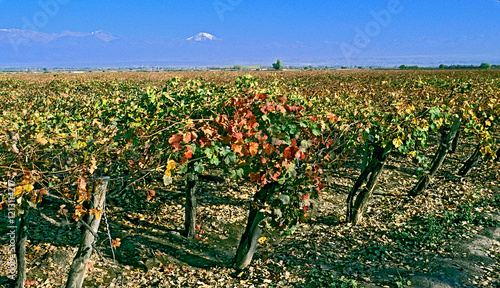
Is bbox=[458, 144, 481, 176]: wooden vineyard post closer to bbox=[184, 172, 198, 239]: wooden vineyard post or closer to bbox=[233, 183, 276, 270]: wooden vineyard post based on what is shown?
bbox=[233, 183, 276, 270]: wooden vineyard post

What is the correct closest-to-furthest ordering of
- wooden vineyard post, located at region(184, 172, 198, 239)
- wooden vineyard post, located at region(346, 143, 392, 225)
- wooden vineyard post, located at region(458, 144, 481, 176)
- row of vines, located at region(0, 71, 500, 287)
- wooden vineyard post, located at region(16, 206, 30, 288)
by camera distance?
row of vines, located at region(0, 71, 500, 287), wooden vineyard post, located at region(16, 206, 30, 288), wooden vineyard post, located at region(184, 172, 198, 239), wooden vineyard post, located at region(346, 143, 392, 225), wooden vineyard post, located at region(458, 144, 481, 176)

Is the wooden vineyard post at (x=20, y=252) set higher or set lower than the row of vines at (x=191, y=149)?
lower

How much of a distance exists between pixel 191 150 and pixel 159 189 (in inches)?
239

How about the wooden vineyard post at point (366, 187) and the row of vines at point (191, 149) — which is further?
the wooden vineyard post at point (366, 187)

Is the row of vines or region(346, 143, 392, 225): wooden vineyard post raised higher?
the row of vines

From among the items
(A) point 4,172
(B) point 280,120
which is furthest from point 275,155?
(A) point 4,172

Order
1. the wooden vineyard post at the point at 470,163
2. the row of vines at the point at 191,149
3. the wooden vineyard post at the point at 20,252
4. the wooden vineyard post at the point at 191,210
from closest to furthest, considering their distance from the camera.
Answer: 1. the row of vines at the point at 191,149
2. the wooden vineyard post at the point at 20,252
3. the wooden vineyard post at the point at 191,210
4. the wooden vineyard post at the point at 470,163

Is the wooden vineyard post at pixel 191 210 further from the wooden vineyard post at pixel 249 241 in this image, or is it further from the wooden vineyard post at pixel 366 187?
the wooden vineyard post at pixel 366 187

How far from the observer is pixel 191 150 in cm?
334

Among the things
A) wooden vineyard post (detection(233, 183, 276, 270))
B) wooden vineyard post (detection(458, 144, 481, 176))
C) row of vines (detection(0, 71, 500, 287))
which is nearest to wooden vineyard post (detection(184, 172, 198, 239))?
row of vines (detection(0, 71, 500, 287))

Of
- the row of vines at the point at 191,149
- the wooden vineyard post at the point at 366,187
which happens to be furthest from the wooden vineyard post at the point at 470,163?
the wooden vineyard post at the point at 366,187

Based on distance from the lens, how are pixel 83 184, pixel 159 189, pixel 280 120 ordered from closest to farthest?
pixel 83 184 < pixel 280 120 < pixel 159 189

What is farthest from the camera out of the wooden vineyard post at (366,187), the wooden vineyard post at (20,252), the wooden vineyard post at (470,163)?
the wooden vineyard post at (470,163)

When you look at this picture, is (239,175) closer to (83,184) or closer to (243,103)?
(243,103)
